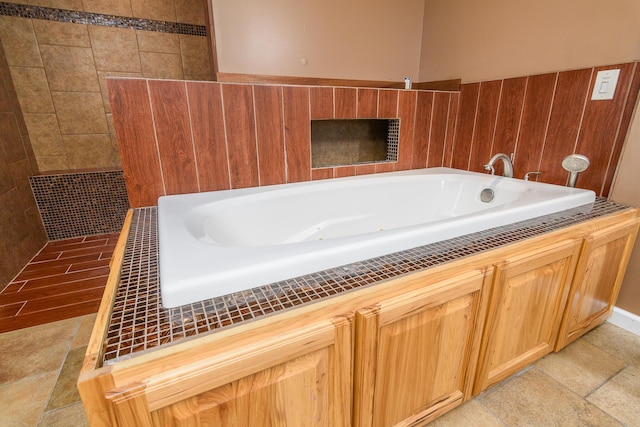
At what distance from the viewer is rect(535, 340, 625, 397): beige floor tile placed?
1273mm

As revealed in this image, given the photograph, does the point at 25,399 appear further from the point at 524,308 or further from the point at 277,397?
the point at 524,308

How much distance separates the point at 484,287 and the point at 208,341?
0.79 meters

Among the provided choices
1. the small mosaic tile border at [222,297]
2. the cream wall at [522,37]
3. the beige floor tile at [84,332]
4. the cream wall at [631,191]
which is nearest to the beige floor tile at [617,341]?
the cream wall at [631,191]

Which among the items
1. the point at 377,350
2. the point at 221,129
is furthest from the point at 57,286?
the point at 377,350

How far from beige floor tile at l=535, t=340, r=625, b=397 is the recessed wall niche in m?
1.41

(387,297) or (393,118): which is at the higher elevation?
(393,118)

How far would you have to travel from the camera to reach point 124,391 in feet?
1.69

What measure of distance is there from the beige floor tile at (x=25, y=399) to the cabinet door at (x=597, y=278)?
2146 mm

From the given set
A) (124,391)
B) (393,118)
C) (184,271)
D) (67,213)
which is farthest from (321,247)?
(67,213)

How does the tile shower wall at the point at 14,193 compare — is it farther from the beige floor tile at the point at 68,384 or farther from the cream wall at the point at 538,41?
the cream wall at the point at 538,41

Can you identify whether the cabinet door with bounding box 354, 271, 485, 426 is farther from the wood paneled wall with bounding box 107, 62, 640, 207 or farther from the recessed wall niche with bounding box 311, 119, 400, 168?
the recessed wall niche with bounding box 311, 119, 400, 168

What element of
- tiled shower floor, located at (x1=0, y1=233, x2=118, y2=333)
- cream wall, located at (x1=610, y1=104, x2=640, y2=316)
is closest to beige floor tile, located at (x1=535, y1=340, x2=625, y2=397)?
cream wall, located at (x1=610, y1=104, x2=640, y2=316)

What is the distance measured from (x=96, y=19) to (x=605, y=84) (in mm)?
3708

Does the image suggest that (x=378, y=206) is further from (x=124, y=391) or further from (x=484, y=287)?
(x=124, y=391)
